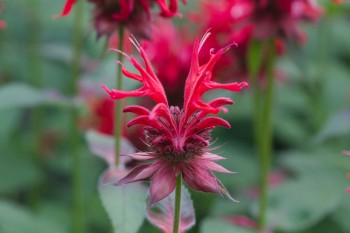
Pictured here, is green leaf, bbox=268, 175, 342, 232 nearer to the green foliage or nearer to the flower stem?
the green foliage

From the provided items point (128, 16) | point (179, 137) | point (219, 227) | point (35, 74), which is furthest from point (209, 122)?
point (35, 74)

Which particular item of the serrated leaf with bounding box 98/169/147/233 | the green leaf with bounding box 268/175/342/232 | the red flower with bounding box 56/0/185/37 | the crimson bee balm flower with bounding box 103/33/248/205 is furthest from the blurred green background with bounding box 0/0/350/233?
the crimson bee balm flower with bounding box 103/33/248/205

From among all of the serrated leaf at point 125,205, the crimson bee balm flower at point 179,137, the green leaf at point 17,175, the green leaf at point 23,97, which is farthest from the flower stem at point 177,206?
the green leaf at point 17,175

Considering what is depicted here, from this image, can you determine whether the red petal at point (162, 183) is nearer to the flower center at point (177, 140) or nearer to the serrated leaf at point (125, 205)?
the flower center at point (177, 140)

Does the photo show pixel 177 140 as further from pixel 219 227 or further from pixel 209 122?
pixel 219 227

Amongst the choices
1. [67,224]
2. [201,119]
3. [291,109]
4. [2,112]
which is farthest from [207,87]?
[291,109]

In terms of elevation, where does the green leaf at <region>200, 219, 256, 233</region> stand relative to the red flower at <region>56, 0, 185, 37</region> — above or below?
below
